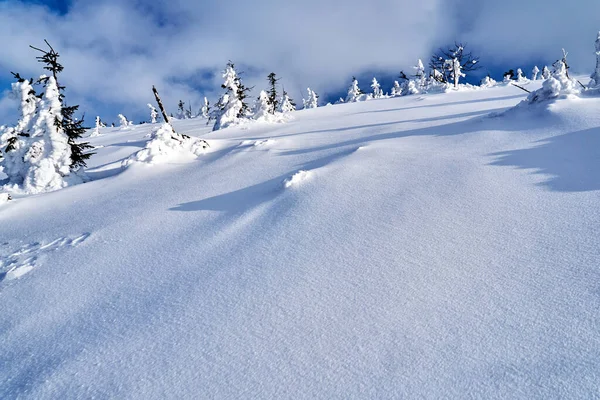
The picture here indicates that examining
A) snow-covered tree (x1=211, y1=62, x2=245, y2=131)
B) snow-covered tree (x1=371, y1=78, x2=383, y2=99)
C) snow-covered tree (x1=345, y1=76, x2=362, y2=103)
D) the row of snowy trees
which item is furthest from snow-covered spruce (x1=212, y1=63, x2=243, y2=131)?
snow-covered tree (x1=371, y1=78, x2=383, y2=99)

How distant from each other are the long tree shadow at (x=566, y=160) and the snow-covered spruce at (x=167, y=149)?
8.23 meters

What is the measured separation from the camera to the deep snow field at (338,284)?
2.43 meters

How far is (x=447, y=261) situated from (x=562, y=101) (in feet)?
20.7

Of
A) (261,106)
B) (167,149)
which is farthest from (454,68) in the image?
(167,149)

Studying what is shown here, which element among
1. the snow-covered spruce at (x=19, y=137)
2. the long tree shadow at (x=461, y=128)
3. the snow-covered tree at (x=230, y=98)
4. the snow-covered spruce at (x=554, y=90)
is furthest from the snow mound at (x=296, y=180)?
the snow-covered tree at (x=230, y=98)

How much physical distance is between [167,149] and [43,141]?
14.2 ft

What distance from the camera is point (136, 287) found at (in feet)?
13.0

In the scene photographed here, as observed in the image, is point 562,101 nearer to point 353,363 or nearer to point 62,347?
point 353,363

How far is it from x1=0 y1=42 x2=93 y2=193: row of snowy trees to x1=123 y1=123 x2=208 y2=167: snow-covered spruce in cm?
233

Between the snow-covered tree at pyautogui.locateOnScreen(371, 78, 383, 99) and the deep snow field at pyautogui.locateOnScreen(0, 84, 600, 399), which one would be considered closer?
the deep snow field at pyautogui.locateOnScreen(0, 84, 600, 399)

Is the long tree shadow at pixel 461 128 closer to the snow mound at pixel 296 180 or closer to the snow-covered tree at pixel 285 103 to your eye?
the snow mound at pixel 296 180

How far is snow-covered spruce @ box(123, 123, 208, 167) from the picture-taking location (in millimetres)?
9531

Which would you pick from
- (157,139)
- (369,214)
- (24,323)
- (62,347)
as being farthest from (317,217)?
(157,139)

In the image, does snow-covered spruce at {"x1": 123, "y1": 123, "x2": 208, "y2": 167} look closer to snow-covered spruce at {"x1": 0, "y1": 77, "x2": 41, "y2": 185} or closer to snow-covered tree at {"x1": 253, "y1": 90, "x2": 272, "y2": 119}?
snow-covered spruce at {"x1": 0, "y1": 77, "x2": 41, "y2": 185}
